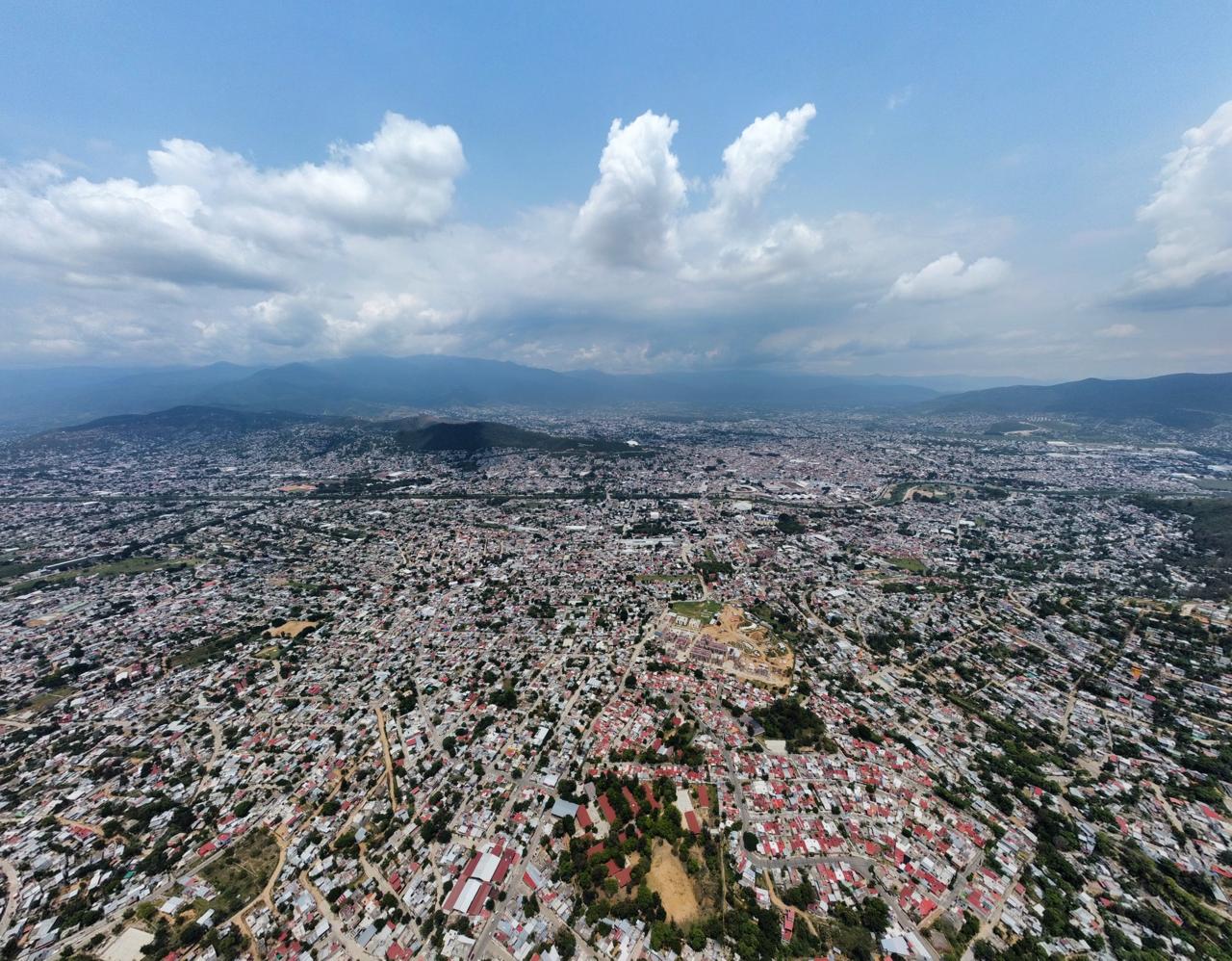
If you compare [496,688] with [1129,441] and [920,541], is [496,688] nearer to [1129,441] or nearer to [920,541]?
[920,541]

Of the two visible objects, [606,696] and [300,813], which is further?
[606,696]

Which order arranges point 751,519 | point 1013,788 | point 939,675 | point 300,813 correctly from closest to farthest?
1. point 300,813
2. point 1013,788
3. point 939,675
4. point 751,519

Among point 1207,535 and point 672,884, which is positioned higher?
point 1207,535

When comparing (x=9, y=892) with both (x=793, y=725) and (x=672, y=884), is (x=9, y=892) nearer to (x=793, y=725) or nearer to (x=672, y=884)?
(x=672, y=884)

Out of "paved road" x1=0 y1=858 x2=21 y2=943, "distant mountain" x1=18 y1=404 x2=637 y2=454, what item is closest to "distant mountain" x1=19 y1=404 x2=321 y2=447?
"distant mountain" x1=18 y1=404 x2=637 y2=454

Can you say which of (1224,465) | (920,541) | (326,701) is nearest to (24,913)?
(326,701)

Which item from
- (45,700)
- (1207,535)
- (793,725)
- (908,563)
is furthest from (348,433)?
(1207,535)

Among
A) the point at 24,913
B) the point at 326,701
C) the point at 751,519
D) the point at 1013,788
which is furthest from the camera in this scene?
the point at 751,519
